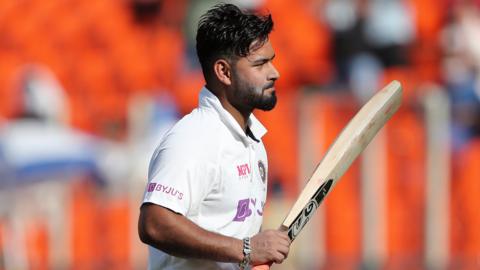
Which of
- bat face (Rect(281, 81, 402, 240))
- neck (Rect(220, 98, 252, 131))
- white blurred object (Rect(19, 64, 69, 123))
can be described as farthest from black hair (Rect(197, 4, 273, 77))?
white blurred object (Rect(19, 64, 69, 123))

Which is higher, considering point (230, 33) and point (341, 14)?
point (341, 14)

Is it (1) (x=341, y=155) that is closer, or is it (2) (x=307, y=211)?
(2) (x=307, y=211)

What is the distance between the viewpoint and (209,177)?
3152mm

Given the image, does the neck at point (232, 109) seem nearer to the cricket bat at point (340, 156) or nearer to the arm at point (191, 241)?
the cricket bat at point (340, 156)

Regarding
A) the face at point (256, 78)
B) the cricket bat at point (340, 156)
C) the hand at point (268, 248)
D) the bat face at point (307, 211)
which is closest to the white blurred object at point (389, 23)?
the cricket bat at point (340, 156)

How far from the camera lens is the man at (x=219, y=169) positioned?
3.06m

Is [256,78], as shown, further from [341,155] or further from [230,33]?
[341,155]

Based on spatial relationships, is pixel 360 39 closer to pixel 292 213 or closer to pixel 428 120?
pixel 428 120

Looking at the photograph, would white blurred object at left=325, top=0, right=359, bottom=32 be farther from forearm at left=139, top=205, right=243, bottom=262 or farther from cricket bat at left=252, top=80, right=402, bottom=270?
forearm at left=139, top=205, right=243, bottom=262

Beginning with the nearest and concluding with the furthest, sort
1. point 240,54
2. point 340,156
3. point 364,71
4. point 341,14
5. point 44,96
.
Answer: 1. point 240,54
2. point 340,156
3. point 364,71
4. point 341,14
5. point 44,96

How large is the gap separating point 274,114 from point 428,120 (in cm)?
115

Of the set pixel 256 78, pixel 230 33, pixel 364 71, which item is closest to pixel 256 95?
pixel 256 78

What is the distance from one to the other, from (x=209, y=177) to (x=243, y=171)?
161 mm

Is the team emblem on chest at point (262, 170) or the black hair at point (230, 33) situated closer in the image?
the black hair at point (230, 33)
